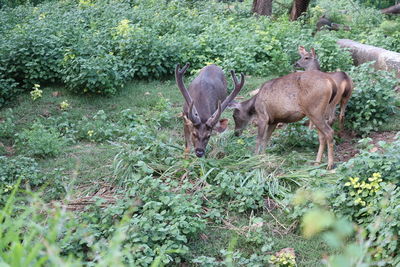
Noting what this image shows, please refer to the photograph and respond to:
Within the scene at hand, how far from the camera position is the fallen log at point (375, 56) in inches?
438

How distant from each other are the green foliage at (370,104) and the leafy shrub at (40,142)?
4732mm

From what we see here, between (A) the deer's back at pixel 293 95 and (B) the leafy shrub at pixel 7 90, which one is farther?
(B) the leafy shrub at pixel 7 90

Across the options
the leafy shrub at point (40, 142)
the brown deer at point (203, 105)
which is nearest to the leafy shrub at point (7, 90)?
the leafy shrub at point (40, 142)

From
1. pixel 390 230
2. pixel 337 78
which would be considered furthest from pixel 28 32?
pixel 390 230

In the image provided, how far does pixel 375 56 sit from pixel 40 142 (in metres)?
6.96

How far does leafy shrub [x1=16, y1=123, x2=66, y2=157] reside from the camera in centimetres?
884

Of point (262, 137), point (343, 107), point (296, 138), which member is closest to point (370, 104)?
point (343, 107)

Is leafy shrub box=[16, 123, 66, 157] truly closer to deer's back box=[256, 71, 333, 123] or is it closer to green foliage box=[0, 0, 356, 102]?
green foliage box=[0, 0, 356, 102]

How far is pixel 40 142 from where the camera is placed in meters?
8.89

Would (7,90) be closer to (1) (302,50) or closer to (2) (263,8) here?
(1) (302,50)

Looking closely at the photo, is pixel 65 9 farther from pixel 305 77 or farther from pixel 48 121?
pixel 305 77

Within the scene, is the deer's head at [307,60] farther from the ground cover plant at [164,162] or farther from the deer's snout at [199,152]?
the deer's snout at [199,152]

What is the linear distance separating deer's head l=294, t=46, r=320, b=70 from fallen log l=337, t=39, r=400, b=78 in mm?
1188

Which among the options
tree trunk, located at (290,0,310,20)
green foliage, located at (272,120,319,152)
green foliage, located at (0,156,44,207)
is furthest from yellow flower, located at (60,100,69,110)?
tree trunk, located at (290,0,310,20)
